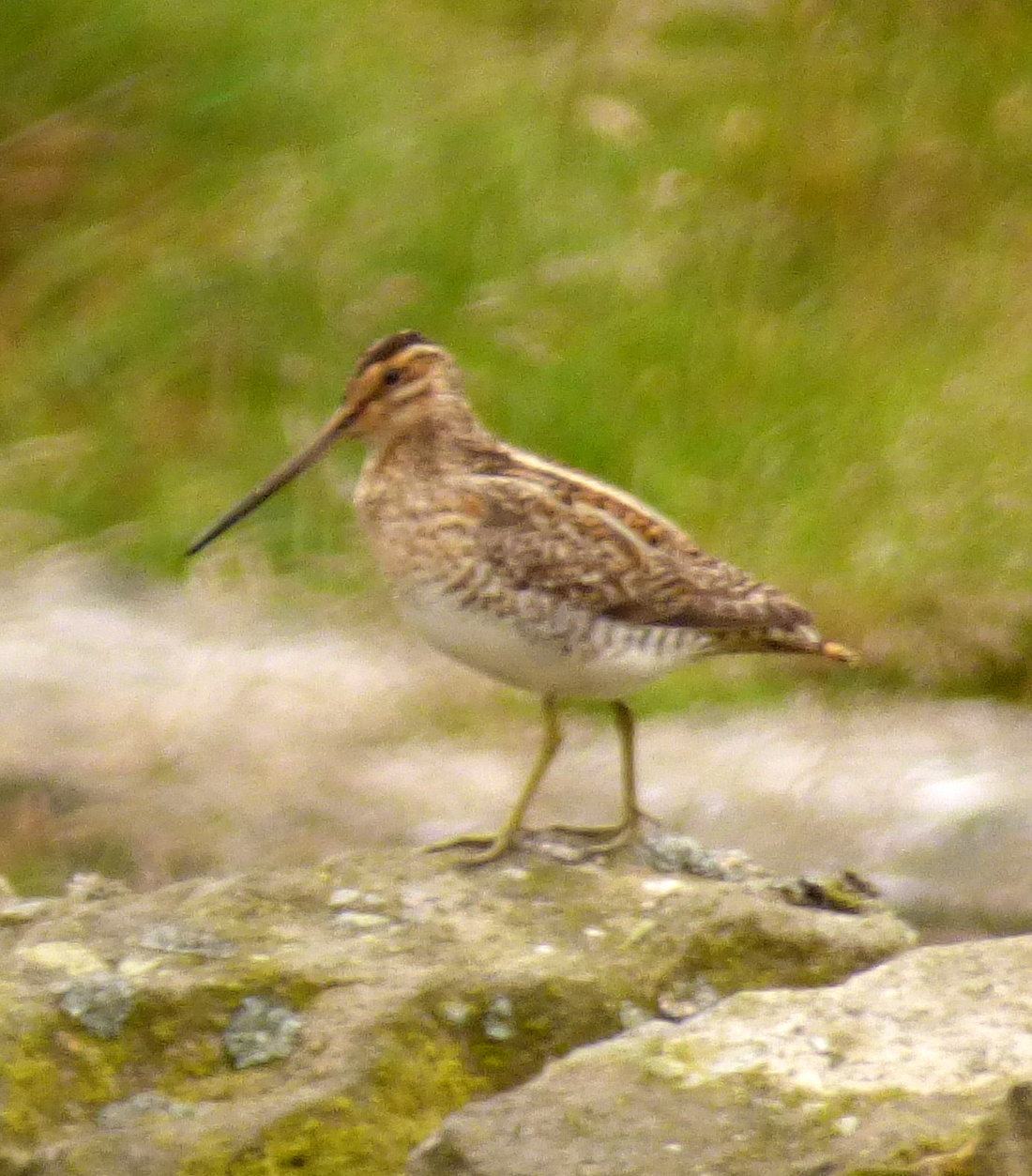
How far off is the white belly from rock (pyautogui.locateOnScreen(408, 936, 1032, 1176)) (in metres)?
1.19

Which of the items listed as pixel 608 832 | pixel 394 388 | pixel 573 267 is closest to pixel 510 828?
pixel 608 832

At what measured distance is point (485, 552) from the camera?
4.53 meters

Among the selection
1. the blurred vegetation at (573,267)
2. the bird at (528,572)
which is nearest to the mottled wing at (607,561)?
the bird at (528,572)

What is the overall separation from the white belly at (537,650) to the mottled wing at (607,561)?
0.20 feet

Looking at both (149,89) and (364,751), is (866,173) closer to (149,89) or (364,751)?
(149,89)

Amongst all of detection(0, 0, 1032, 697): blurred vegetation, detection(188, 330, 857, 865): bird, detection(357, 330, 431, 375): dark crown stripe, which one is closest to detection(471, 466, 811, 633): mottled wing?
detection(188, 330, 857, 865): bird

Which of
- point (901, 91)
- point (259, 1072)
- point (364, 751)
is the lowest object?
point (364, 751)

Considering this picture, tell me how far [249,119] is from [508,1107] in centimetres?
583

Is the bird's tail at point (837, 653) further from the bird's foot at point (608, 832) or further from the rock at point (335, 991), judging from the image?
the rock at point (335, 991)

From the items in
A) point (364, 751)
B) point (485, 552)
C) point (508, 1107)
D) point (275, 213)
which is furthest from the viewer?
point (275, 213)

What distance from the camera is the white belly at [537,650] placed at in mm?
4461

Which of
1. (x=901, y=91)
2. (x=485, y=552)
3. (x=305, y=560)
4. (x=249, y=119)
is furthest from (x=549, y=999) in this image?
(x=901, y=91)

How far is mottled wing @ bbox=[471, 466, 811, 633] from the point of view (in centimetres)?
456

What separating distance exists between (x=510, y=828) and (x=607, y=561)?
1.87ft
